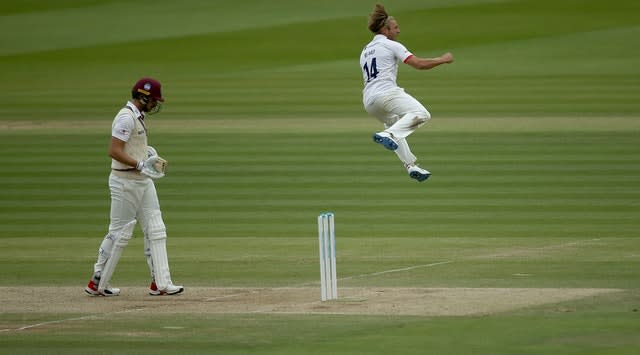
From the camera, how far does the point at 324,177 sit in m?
22.9

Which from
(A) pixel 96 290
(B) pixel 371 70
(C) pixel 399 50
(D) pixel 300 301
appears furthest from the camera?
(B) pixel 371 70

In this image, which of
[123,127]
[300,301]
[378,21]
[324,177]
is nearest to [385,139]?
[378,21]

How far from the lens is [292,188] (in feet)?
71.6

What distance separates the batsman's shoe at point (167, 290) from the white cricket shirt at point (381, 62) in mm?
3098

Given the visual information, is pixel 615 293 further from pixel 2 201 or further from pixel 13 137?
pixel 13 137

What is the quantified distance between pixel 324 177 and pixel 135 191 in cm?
1030

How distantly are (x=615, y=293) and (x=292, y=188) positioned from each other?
10.1 meters

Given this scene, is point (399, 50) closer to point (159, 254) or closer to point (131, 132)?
point (131, 132)

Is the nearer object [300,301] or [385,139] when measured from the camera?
[300,301]

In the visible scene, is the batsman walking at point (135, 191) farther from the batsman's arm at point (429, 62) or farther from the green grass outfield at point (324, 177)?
the batsman's arm at point (429, 62)

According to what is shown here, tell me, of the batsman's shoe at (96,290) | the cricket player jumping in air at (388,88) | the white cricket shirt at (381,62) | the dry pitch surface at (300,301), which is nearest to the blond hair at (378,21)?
the cricket player jumping in air at (388,88)

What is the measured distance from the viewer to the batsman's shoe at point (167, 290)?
41.9 ft

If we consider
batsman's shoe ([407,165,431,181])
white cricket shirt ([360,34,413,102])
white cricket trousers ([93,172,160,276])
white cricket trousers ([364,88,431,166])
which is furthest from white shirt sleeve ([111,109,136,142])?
batsman's shoe ([407,165,431,181])

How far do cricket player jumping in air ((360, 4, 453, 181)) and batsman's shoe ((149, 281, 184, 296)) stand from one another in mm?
2784
